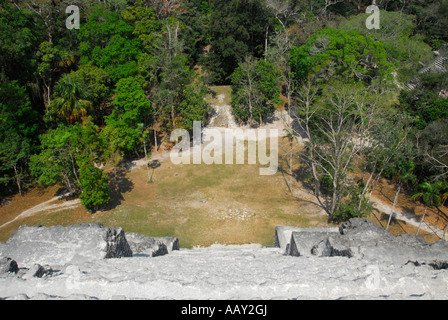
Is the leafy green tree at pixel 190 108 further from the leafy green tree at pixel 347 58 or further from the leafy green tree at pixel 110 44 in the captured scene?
the leafy green tree at pixel 347 58

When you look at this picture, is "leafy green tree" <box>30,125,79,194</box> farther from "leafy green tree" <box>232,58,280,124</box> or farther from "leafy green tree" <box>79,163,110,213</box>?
"leafy green tree" <box>232,58,280,124</box>

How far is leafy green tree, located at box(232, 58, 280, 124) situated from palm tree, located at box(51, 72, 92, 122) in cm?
1265

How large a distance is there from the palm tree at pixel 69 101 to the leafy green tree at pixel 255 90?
12645mm

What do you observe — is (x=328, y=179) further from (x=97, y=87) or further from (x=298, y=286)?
(x=97, y=87)

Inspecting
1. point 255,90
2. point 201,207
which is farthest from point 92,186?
point 255,90

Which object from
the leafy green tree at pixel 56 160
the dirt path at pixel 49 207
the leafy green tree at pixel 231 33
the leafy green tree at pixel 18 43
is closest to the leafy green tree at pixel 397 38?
the leafy green tree at pixel 231 33

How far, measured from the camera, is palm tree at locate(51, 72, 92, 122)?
2631 centimetres

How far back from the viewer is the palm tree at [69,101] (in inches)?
1036

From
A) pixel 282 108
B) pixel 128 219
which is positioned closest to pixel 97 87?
pixel 128 219

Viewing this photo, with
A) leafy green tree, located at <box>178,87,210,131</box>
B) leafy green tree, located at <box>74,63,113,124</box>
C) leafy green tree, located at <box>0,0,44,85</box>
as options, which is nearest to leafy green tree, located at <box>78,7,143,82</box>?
leafy green tree, located at <box>74,63,113,124</box>

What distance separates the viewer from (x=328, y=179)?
815 inches

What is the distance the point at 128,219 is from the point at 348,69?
18560 mm

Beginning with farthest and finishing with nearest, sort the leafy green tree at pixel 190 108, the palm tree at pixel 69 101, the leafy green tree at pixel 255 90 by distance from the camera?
the leafy green tree at pixel 255 90, the leafy green tree at pixel 190 108, the palm tree at pixel 69 101

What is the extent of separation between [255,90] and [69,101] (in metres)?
15.1
